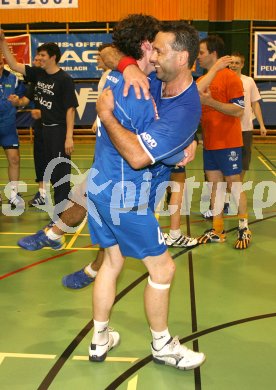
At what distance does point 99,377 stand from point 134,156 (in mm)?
1294

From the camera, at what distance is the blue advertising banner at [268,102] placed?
13.9 metres

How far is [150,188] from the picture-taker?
2912mm

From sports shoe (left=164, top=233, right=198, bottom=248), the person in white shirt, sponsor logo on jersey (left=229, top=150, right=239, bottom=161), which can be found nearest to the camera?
sponsor logo on jersey (left=229, top=150, right=239, bottom=161)

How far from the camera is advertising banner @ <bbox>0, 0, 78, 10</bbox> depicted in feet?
48.3

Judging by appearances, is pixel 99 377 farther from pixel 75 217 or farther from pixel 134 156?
pixel 75 217

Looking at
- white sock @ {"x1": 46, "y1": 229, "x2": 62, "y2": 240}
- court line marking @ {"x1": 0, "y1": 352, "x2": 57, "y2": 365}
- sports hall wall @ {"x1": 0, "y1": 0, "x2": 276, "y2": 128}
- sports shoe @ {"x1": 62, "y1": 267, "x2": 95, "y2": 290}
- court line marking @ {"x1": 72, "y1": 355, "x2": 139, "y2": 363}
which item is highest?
sports hall wall @ {"x1": 0, "y1": 0, "x2": 276, "y2": 128}

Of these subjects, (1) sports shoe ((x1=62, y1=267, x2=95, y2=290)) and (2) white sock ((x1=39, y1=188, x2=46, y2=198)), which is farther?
(2) white sock ((x1=39, y1=188, x2=46, y2=198))

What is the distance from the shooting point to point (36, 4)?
14.7m

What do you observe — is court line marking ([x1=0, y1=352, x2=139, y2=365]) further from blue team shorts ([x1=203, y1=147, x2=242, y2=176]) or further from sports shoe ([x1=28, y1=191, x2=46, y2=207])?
sports shoe ([x1=28, y1=191, x2=46, y2=207])

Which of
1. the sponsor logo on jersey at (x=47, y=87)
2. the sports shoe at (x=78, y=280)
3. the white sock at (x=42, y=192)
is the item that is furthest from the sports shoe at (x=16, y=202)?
the sports shoe at (x=78, y=280)

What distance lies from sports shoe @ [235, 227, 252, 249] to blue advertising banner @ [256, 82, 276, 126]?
8963 millimetres

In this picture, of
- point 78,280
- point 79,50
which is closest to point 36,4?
point 79,50

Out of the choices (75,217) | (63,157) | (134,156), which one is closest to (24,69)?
(63,157)

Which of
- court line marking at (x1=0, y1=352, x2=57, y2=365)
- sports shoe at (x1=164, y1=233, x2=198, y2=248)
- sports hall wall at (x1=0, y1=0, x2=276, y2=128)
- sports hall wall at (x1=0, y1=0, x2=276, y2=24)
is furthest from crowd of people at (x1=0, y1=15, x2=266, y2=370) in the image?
sports hall wall at (x1=0, y1=0, x2=276, y2=24)
